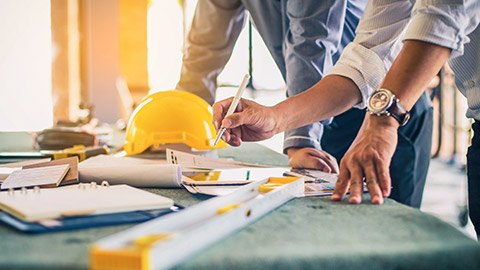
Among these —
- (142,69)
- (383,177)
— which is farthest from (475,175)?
(142,69)

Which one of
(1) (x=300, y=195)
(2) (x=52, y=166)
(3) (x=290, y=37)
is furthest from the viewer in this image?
(3) (x=290, y=37)

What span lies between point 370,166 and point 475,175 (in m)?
0.47

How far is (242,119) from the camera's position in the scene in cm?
98

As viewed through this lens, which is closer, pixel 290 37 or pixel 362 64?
pixel 362 64

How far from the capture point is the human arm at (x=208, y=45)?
71.0 inches

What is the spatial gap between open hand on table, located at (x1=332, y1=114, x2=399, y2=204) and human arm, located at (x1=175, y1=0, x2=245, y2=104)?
3.73 feet

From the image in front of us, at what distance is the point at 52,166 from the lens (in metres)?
0.89

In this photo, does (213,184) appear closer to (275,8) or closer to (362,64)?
(362,64)

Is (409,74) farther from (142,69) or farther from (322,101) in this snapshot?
(142,69)

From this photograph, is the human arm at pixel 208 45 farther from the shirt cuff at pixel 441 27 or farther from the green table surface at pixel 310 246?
the green table surface at pixel 310 246

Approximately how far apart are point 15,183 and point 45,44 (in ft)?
7.52

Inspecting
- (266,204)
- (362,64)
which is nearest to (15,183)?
(266,204)

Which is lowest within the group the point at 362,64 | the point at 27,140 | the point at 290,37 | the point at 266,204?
the point at 27,140

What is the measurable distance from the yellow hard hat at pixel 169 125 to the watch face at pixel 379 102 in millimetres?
590
